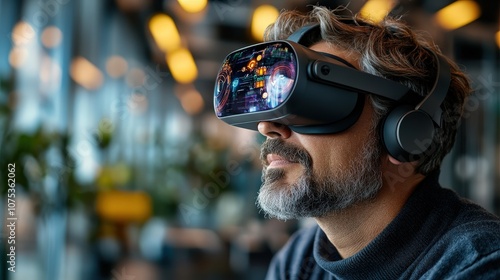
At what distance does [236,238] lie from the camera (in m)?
5.92

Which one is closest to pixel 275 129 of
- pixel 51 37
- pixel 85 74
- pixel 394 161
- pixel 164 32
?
pixel 394 161

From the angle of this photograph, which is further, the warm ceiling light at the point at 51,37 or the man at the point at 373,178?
the warm ceiling light at the point at 51,37

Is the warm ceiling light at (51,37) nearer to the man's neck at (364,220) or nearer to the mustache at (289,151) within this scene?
the mustache at (289,151)

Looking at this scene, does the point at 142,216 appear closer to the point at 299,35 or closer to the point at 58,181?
the point at 58,181

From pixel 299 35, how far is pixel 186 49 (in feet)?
15.7

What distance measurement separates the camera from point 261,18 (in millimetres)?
4844

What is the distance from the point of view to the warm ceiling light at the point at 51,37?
369 centimetres

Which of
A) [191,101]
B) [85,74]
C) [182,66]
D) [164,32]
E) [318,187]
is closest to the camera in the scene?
[318,187]

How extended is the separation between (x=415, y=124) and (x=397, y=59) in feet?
0.64

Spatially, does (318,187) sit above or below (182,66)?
below

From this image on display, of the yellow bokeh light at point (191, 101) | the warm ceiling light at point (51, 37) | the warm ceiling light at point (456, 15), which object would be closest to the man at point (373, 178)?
the warm ceiling light at point (51, 37)

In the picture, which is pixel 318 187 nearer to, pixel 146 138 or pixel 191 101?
pixel 146 138

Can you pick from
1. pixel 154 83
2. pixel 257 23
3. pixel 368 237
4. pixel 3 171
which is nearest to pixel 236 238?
pixel 154 83

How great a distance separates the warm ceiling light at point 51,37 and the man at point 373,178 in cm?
276
